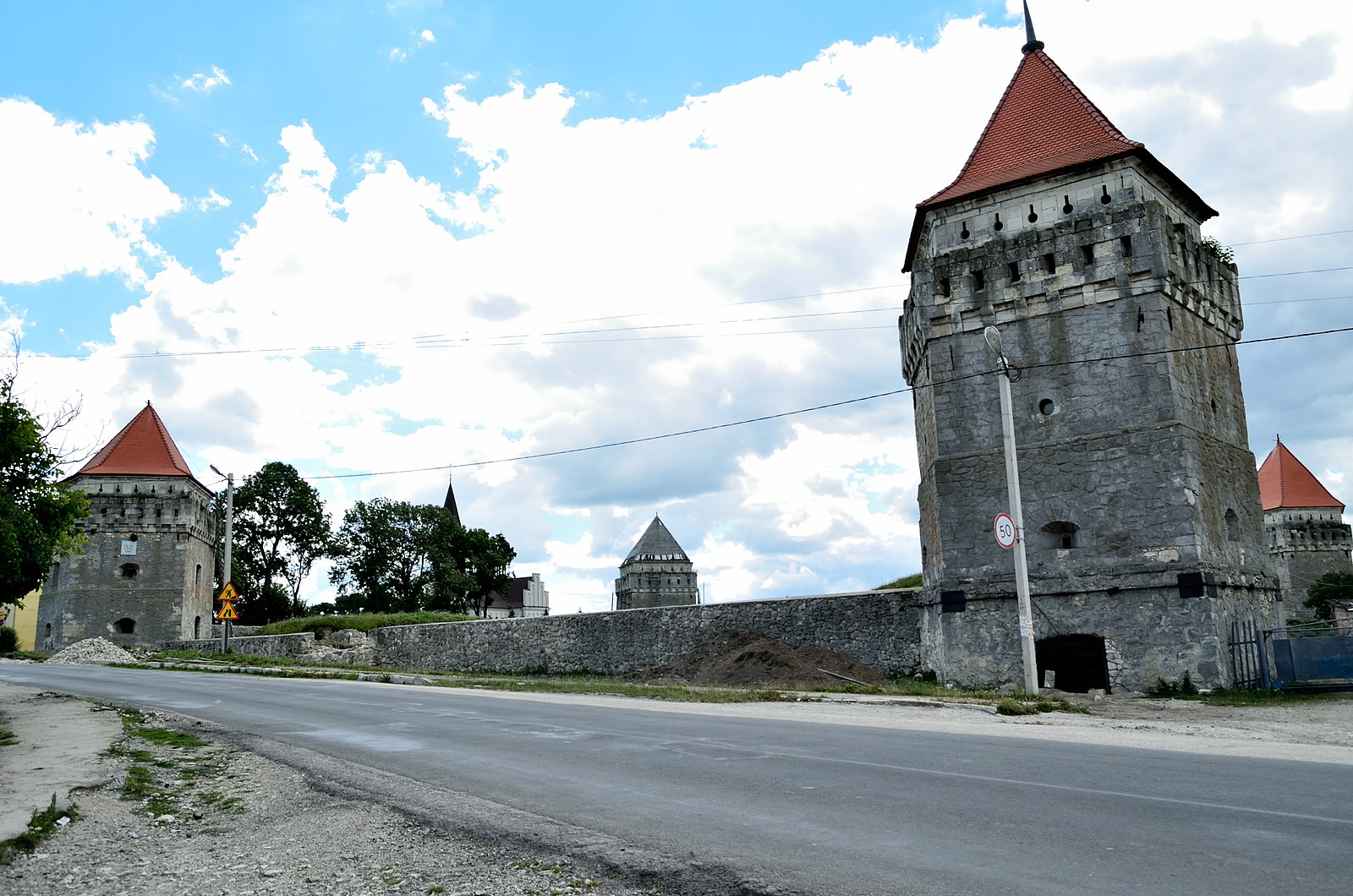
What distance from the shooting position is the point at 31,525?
14.0m

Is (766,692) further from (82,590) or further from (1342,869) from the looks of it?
(82,590)

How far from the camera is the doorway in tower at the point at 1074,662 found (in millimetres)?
19562

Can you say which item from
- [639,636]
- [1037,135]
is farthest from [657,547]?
[1037,135]

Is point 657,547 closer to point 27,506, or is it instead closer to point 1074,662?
point 1074,662

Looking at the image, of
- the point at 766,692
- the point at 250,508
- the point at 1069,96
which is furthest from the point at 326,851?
the point at 250,508

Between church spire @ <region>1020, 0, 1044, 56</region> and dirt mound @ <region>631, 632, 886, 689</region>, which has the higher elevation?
church spire @ <region>1020, 0, 1044, 56</region>

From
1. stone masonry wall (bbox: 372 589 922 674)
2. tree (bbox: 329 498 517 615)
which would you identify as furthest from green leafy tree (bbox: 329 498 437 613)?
stone masonry wall (bbox: 372 589 922 674)

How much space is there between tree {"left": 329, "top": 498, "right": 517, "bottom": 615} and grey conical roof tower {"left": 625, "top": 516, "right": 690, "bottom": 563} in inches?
552

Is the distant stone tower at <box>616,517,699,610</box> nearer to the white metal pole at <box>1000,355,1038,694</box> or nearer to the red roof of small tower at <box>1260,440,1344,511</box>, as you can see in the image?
the red roof of small tower at <box>1260,440,1344,511</box>

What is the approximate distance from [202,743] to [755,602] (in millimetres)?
16878

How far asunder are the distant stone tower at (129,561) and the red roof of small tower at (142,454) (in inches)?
2.3

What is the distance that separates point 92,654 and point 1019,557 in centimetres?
4110

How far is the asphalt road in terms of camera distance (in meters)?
5.23

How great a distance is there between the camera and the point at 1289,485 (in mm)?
62219
